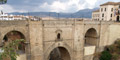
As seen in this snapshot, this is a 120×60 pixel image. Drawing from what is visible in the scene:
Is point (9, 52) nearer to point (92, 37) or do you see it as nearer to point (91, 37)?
point (92, 37)

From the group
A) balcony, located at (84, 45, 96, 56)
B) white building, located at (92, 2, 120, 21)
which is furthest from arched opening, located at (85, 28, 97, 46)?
white building, located at (92, 2, 120, 21)

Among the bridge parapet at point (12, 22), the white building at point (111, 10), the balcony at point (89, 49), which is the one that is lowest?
the balcony at point (89, 49)

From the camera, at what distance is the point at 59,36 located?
69.5 ft

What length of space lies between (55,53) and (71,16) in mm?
12925

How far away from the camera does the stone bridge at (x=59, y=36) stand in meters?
17.5

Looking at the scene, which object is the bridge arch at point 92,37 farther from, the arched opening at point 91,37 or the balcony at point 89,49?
the balcony at point 89,49

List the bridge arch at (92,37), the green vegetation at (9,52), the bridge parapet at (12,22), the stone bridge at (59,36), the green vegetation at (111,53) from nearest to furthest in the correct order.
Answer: the green vegetation at (9,52) → the bridge parapet at (12,22) → the stone bridge at (59,36) → the green vegetation at (111,53) → the bridge arch at (92,37)

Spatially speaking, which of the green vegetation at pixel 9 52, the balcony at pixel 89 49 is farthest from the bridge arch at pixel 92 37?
the green vegetation at pixel 9 52

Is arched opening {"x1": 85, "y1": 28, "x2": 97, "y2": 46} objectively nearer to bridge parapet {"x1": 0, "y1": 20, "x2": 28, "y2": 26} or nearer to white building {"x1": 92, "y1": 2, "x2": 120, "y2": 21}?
bridge parapet {"x1": 0, "y1": 20, "x2": 28, "y2": 26}

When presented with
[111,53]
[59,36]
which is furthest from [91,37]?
[59,36]

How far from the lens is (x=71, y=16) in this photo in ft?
76.7

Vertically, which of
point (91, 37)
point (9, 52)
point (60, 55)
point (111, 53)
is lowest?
point (60, 55)

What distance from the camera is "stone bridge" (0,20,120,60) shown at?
57.3 feet

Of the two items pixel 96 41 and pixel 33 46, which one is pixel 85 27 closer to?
pixel 96 41
